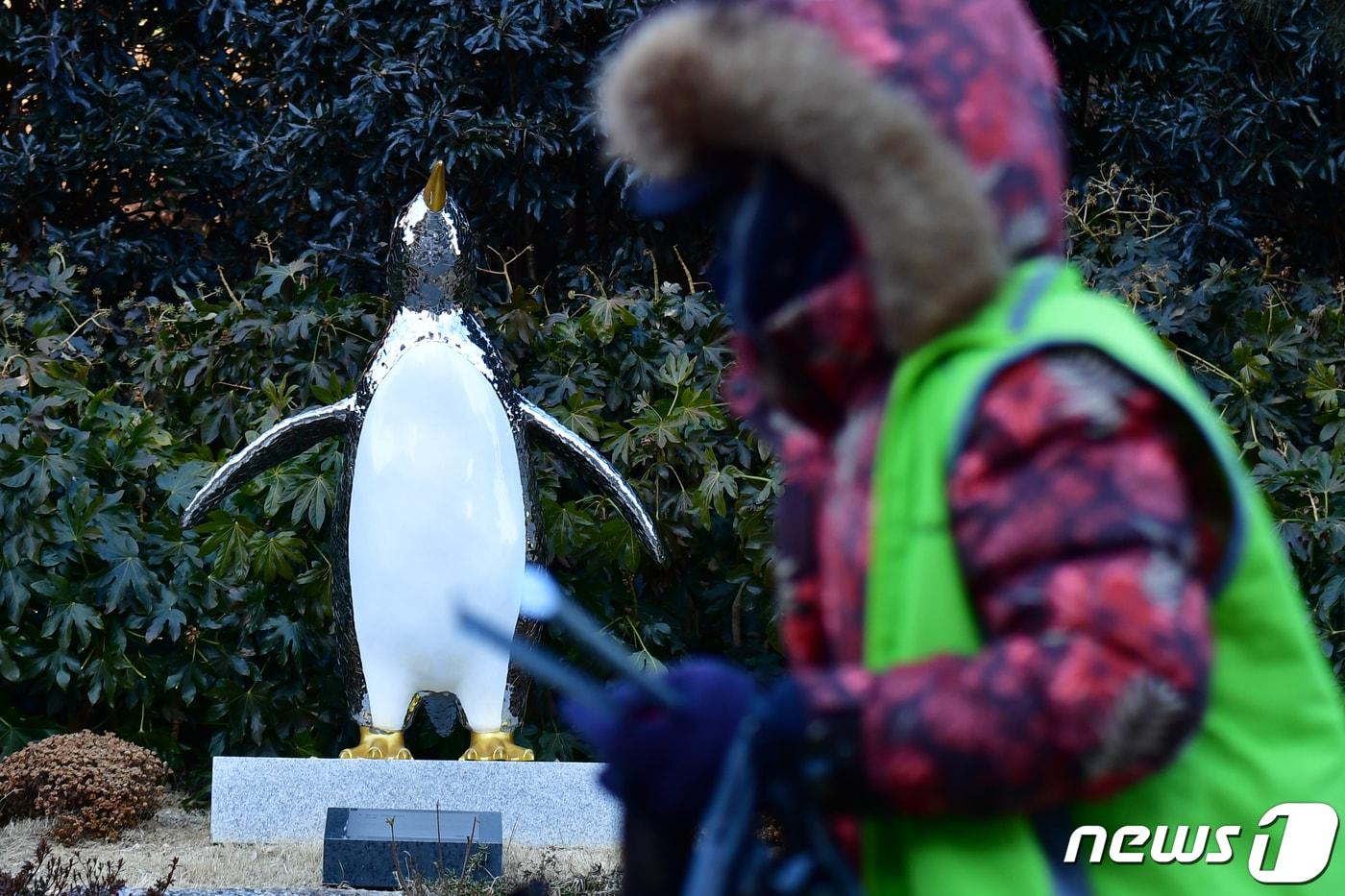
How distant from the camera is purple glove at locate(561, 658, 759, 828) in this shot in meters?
0.97

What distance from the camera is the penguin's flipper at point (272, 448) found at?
496 cm

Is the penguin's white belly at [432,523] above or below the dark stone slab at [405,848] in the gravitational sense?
above

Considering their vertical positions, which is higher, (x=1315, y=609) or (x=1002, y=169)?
(x=1315, y=609)

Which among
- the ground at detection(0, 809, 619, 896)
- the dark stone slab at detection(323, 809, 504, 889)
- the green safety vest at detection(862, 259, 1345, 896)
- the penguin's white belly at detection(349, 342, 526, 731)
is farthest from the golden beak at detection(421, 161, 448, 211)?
the green safety vest at detection(862, 259, 1345, 896)

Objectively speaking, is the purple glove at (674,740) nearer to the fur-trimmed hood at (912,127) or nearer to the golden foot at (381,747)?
the fur-trimmed hood at (912,127)

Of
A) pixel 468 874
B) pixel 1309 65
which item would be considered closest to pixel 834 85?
pixel 468 874

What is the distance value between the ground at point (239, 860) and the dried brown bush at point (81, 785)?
0.20 feet

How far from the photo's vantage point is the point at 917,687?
36.5 inches

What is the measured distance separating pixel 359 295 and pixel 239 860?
8.25ft

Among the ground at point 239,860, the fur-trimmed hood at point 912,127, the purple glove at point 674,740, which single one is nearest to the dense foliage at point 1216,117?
the ground at point 239,860

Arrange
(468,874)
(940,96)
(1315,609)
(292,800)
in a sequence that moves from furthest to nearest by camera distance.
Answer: (1315,609) → (292,800) → (468,874) → (940,96)

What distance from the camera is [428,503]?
461cm

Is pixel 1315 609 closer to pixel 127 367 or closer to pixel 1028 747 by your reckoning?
pixel 1028 747

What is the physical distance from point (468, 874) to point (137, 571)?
6.77ft
